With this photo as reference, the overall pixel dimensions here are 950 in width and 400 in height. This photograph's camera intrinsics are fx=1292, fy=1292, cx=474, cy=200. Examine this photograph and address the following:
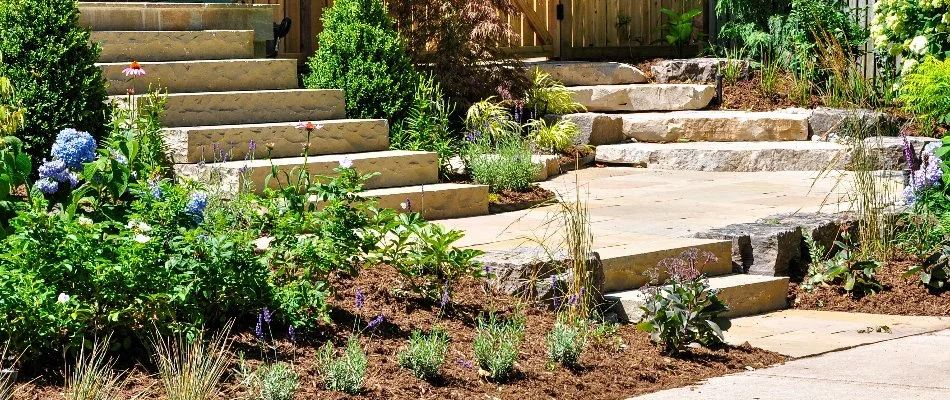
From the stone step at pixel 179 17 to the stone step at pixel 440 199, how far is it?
8.19 feet

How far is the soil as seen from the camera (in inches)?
189

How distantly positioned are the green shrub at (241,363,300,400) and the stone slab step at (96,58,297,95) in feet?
15.8

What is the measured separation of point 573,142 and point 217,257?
7590mm

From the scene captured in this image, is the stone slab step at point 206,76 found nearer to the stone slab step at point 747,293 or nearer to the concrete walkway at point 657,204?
the concrete walkway at point 657,204

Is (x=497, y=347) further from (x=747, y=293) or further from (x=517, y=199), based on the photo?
(x=517, y=199)

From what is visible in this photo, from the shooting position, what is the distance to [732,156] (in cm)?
1186

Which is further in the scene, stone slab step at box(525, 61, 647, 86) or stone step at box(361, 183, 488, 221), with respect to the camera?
stone slab step at box(525, 61, 647, 86)

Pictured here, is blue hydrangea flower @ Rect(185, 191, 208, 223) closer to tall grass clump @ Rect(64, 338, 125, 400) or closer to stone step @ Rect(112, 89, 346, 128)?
tall grass clump @ Rect(64, 338, 125, 400)

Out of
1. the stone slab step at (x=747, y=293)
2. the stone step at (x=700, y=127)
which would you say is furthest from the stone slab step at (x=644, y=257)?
the stone step at (x=700, y=127)

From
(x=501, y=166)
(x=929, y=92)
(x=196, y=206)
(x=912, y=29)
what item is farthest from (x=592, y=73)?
(x=196, y=206)

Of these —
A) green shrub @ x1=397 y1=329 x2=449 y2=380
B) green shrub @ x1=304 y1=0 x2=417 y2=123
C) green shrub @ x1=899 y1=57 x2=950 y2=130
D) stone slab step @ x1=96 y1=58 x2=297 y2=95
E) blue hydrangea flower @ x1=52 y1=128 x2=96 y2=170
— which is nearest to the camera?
green shrub @ x1=397 y1=329 x2=449 y2=380

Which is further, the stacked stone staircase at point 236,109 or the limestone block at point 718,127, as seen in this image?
the limestone block at point 718,127

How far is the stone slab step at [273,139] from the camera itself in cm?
859

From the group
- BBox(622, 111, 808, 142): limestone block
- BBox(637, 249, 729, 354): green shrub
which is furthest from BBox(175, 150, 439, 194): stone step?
BBox(622, 111, 808, 142): limestone block
